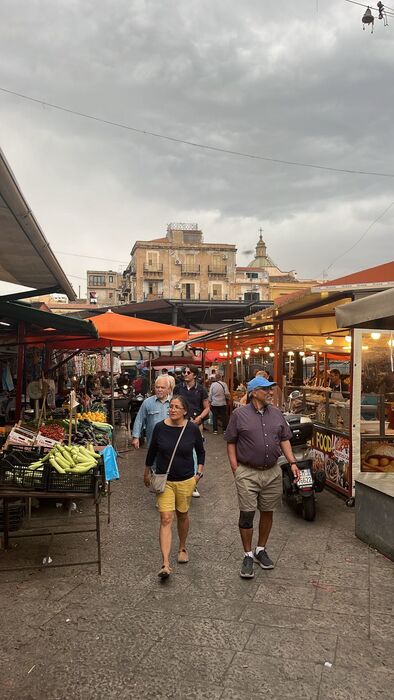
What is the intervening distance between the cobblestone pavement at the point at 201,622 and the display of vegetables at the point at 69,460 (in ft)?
2.76

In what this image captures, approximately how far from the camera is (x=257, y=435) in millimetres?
4109

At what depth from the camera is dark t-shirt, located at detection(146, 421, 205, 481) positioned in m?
4.11

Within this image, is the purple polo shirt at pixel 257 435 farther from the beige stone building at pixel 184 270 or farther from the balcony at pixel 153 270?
the balcony at pixel 153 270

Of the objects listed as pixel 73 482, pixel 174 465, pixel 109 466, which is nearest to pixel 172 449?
pixel 174 465

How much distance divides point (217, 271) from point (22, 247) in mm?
59993

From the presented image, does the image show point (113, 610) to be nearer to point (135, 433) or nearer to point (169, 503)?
point (169, 503)

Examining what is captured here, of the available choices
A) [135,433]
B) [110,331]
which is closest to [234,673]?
[135,433]

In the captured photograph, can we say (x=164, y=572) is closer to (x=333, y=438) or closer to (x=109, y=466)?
(x=109, y=466)

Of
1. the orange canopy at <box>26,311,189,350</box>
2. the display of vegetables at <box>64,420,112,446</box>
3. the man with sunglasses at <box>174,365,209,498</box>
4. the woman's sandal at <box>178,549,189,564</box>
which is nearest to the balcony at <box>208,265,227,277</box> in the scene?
the orange canopy at <box>26,311,189,350</box>

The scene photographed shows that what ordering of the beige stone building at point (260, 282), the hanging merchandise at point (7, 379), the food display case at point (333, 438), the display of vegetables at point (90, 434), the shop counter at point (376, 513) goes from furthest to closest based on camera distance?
1. the beige stone building at point (260, 282)
2. the hanging merchandise at point (7, 379)
3. the food display case at point (333, 438)
4. the display of vegetables at point (90, 434)
5. the shop counter at point (376, 513)

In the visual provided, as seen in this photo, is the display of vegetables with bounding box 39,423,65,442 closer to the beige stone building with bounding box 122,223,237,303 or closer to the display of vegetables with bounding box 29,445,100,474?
the display of vegetables with bounding box 29,445,100,474

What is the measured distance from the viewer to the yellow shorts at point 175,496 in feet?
13.4

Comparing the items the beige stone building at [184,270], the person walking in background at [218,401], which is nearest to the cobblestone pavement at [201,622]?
the person walking in background at [218,401]

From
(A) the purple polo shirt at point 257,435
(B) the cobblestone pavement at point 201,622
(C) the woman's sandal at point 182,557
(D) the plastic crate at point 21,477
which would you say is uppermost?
(A) the purple polo shirt at point 257,435
